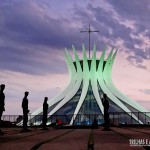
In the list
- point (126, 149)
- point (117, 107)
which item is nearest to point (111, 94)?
point (117, 107)

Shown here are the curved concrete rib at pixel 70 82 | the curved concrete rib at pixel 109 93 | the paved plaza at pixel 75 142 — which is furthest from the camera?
the curved concrete rib at pixel 70 82

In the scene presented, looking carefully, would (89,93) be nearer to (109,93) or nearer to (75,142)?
(109,93)

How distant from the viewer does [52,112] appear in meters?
60.2

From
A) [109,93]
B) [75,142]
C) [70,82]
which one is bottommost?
[75,142]

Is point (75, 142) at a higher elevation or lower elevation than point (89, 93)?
lower

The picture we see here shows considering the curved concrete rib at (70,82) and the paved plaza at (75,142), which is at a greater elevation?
the curved concrete rib at (70,82)

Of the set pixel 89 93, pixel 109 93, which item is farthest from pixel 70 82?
pixel 109 93

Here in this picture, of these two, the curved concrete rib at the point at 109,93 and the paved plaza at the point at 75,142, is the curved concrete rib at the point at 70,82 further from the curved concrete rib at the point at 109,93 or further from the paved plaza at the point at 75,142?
the paved plaza at the point at 75,142

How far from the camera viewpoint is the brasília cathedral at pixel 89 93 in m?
61.1

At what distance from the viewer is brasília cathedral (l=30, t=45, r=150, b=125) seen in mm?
61062

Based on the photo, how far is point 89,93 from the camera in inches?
2571

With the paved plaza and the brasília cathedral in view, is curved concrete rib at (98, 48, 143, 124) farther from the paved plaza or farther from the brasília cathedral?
the paved plaza

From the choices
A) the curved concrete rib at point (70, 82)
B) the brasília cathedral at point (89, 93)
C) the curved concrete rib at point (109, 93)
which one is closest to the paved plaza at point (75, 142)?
the brasília cathedral at point (89, 93)

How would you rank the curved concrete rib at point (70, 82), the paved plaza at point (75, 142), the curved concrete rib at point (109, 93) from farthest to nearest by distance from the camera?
the curved concrete rib at point (70, 82) < the curved concrete rib at point (109, 93) < the paved plaza at point (75, 142)
